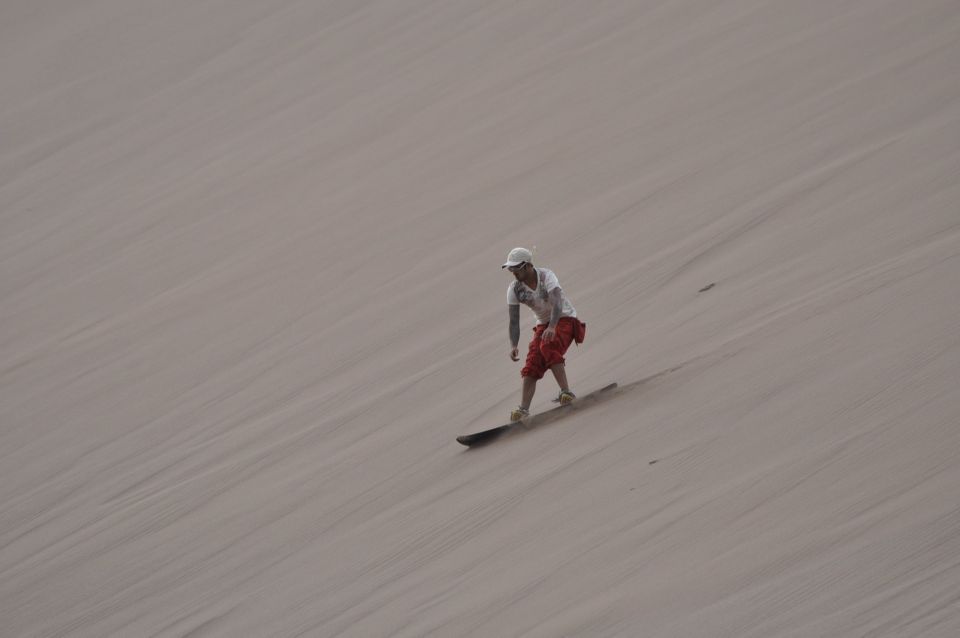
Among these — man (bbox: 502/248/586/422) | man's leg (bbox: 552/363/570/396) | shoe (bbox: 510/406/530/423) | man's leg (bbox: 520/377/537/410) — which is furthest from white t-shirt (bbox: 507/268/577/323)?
shoe (bbox: 510/406/530/423)

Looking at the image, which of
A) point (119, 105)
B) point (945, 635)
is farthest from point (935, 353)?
point (119, 105)

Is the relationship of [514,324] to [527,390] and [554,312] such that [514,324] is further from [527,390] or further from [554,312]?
[527,390]

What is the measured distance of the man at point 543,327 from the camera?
652 centimetres

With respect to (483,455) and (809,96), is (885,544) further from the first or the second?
(809,96)

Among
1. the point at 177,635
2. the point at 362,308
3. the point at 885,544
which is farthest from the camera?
the point at 362,308

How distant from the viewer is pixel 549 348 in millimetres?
6551

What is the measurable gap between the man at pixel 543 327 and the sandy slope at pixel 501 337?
0.33 meters

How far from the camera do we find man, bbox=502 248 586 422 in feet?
21.4

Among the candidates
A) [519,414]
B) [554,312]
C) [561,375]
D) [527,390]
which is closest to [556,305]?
[554,312]

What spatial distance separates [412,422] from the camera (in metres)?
7.47

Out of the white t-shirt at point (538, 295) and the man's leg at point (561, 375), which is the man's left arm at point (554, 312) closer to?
the white t-shirt at point (538, 295)

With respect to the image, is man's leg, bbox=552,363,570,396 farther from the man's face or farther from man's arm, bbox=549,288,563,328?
the man's face

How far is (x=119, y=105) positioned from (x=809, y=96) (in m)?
11.3

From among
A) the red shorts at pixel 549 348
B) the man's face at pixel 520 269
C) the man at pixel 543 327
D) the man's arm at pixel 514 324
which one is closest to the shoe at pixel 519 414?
the man at pixel 543 327
